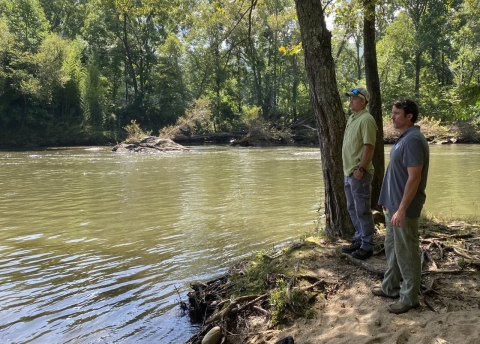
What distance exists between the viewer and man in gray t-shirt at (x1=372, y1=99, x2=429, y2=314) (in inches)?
124

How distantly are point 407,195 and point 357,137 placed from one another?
4.51 feet

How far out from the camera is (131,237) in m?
7.66

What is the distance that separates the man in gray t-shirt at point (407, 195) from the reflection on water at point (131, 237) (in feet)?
6.94

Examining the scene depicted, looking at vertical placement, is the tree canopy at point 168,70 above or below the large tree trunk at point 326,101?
above

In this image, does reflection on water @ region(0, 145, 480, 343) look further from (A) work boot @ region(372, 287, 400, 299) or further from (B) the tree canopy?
(B) the tree canopy

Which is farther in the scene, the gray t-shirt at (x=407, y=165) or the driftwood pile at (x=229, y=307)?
the driftwood pile at (x=229, y=307)

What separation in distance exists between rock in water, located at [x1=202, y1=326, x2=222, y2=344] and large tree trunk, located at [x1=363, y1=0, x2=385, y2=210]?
347cm

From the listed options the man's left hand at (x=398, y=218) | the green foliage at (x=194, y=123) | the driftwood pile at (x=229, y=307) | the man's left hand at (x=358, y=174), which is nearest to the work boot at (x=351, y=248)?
the driftwood pile at (x=229, y=307)

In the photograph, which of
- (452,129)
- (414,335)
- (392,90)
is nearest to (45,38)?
(392,90)

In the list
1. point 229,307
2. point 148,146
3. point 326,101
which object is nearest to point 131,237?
point 229,307

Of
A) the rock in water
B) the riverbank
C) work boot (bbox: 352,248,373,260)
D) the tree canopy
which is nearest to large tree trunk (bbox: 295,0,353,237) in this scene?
the riverbank

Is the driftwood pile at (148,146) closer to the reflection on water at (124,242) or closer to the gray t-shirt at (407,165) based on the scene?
the reflection on water at (124,242)

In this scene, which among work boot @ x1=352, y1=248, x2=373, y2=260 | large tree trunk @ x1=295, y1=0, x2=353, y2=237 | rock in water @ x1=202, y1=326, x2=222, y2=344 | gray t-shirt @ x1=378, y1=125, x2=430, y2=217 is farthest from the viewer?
large tree trunk @ x1=295, y1=0, x2=353, y2=237

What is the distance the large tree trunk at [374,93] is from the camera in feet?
20.5
